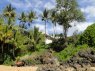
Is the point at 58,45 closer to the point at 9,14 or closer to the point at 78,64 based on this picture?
the point at 9,14

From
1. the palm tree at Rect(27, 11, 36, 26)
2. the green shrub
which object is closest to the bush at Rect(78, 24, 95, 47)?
the green shrub

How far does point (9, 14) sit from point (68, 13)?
556 inches

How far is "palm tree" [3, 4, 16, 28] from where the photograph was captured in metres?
64.7

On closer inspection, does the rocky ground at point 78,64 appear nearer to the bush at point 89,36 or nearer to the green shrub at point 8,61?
the bush at point 89,36

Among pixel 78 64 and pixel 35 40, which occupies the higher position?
pixel 78 64

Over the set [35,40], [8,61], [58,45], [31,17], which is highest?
[31,17]

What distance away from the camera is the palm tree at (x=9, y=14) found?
64.7 metres

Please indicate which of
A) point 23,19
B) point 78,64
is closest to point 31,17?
point 23,19

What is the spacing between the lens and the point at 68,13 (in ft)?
241

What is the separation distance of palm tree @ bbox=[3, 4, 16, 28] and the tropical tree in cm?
1162

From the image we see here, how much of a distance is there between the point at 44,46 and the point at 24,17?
483 inches

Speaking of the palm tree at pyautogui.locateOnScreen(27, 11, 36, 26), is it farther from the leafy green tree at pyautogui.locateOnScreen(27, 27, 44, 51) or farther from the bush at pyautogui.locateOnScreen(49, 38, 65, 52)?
the leafy green tree at pyautogui.locateOnScreen(27, 27, 44, 51)

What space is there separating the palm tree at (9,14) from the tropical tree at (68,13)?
1162cm

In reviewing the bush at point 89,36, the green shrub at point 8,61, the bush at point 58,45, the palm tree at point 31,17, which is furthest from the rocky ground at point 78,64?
the palm tree at point 31,17
